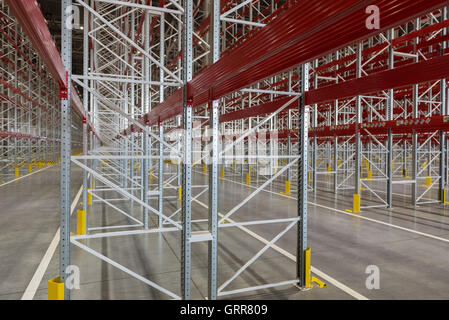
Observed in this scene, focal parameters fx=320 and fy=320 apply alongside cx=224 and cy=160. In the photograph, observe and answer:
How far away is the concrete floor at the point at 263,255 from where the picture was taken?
4.92 metres

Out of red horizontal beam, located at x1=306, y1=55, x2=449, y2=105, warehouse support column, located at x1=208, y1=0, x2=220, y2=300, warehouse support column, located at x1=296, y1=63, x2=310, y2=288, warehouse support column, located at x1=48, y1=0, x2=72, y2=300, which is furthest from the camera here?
warehouse support column, located at x1=296, y1=63, x2=310, y2=288

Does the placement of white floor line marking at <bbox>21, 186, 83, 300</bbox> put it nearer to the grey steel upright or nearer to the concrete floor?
the concrete floor

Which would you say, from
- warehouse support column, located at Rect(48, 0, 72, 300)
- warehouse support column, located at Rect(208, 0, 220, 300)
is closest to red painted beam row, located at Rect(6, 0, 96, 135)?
warehouse support column, located at Rect(48, 0, 72, 300)

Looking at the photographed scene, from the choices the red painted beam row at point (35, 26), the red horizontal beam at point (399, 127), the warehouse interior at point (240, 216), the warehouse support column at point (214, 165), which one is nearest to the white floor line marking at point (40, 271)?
the warehouse interior at point (240, 216)

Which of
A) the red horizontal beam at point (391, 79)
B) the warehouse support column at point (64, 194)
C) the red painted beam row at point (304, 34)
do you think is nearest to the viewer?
the red painted beam row at point (304, 34)

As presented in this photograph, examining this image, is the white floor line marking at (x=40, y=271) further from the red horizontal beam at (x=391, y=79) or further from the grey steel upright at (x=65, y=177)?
the red horizontal beam at (x=391, y=79)

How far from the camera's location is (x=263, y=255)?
6461 millimetres

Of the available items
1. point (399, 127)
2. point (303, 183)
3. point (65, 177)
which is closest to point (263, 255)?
point (303, 183)

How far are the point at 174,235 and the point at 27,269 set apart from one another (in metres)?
3.16

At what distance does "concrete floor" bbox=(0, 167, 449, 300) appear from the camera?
492 centimetres

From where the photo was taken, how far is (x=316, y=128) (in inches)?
516

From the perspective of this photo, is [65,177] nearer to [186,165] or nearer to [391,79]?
[186,165]

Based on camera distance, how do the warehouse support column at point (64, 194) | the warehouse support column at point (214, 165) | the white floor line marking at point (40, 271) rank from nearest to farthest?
the warehouse support column at point (64, 194) < the warehouse support column at point (214, 165) < the white floor line marking at point (40, 271)

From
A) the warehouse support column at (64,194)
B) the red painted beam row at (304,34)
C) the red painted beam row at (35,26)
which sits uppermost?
the red painted beam row at (35,26)
